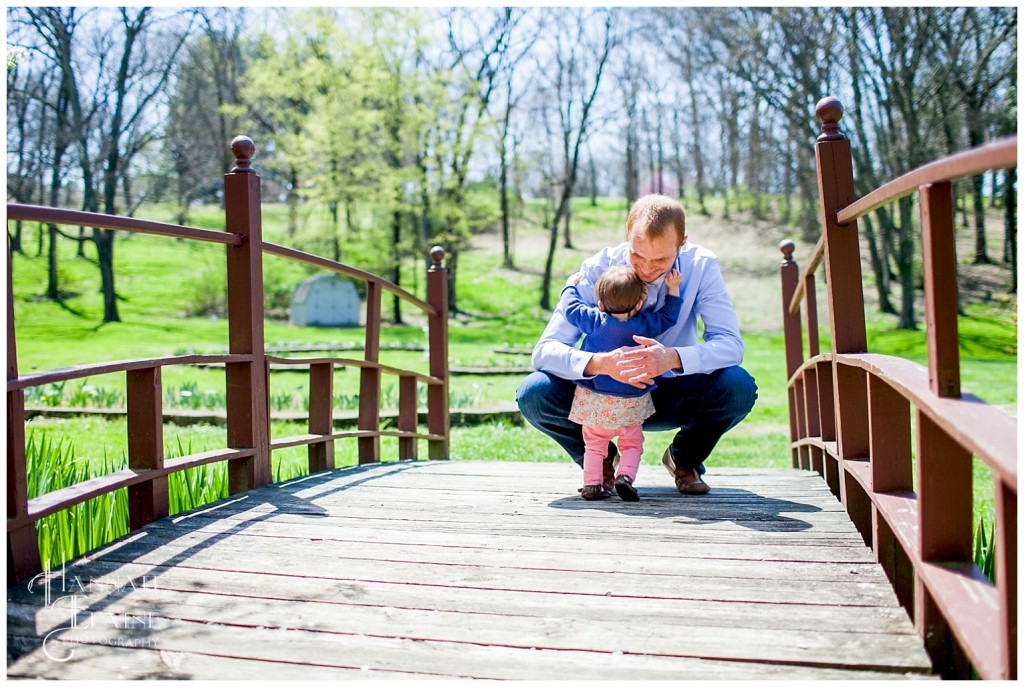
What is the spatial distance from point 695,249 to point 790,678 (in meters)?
2.07

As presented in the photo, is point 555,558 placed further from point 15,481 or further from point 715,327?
point 15,481

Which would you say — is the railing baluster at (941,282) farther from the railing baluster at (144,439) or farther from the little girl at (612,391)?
the railing baluster at (144,439)

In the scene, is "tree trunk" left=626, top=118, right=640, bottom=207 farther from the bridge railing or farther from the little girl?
the little girl

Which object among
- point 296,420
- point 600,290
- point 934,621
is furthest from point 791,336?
point 296,420

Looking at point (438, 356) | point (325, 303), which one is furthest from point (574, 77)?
point (438, 356)

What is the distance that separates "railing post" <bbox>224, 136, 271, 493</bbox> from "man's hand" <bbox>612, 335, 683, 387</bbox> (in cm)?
143

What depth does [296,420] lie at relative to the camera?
27.7ft

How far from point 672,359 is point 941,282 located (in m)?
1.65

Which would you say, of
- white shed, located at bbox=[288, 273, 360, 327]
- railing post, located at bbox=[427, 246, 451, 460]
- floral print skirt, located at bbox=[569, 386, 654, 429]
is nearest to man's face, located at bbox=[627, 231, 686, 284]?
floral print skirt, located at bbox=[569, 386, 654, 429]

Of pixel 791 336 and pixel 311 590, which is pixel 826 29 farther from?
pixel 311 590

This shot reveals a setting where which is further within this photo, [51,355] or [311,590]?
[51,355]

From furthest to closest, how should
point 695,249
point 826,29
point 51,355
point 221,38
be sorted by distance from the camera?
point 221,38
point 826,29
point 51,355
point 695,249

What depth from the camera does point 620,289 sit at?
3.32m

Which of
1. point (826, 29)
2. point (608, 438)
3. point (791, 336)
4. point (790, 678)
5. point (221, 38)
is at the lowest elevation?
point (790, 678)
